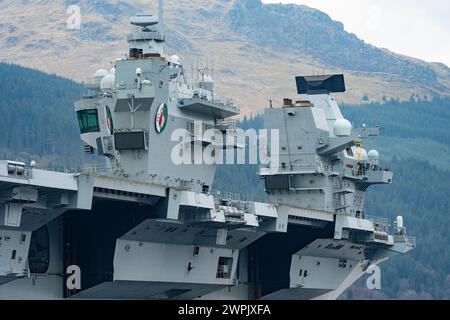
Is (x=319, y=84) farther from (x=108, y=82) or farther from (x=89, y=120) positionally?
Result: (x=108, y=82)

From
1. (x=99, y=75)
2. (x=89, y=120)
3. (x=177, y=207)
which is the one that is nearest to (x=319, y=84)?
(x=99, y=75)

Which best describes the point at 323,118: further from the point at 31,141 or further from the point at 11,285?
the point at 31,141

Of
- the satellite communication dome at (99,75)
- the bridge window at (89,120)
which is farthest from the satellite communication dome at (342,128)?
the bridge window at (89,120)

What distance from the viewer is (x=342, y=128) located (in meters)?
63.1

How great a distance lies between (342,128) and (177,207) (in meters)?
18.6

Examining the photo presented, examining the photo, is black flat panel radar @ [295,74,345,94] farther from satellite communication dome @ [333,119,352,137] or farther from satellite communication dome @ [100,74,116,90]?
satellite communication dome @ [100,74,116,90]

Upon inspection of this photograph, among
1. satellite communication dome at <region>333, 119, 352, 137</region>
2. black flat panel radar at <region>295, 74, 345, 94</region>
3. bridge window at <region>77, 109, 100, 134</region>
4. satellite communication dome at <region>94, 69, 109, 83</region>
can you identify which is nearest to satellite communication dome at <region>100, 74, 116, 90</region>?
bridge window at <region>77, 109, 100, 134</region>

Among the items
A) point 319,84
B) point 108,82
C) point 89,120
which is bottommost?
point 89,120

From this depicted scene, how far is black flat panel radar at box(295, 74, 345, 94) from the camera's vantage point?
67.8 meters

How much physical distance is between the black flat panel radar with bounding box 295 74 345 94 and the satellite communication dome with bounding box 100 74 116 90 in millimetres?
17217

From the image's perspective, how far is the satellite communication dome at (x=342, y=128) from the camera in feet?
206

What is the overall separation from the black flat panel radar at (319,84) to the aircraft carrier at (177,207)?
85 millimetres
